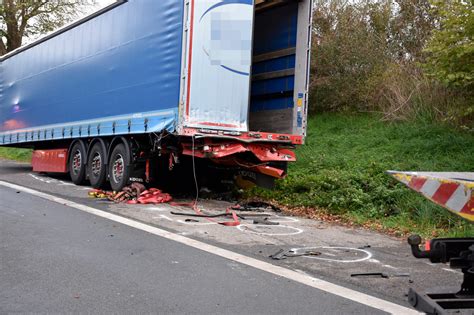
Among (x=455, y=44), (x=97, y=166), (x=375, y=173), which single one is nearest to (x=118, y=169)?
(x=97, y=166)

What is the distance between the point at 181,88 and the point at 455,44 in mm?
5157

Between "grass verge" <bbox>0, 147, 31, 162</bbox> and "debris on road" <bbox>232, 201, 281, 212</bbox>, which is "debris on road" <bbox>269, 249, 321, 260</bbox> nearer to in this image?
"debris on road" <bbox>232, 201, 281, 212</bbox>

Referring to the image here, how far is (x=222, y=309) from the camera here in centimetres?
400

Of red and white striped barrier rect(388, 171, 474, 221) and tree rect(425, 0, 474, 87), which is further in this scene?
tree rect(425, 0, 474, 87)

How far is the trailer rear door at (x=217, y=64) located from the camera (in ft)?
29.6

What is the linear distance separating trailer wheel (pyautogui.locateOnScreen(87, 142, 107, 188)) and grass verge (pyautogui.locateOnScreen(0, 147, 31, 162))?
12.2m

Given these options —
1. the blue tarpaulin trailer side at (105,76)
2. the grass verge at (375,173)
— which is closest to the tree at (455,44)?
the grass verge at (375,173)

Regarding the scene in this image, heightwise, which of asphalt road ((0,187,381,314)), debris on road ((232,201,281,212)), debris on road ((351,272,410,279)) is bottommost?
asphalt road ((0,187,381,314))

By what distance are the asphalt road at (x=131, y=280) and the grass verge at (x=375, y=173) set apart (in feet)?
10.5

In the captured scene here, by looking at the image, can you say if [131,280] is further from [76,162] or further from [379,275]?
[76,162]

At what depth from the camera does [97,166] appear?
483 inches

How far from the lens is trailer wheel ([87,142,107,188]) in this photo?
11.8 metres

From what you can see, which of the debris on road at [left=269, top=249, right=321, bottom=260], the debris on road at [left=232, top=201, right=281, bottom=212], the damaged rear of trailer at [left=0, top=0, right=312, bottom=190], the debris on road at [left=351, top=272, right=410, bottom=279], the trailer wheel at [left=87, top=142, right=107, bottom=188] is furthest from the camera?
the trailer wheel at [left=87, top=142, right=107, bottom=188]

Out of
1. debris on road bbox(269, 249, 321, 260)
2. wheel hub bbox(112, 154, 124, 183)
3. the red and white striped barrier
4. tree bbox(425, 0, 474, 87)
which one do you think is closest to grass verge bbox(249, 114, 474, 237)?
tree bbox(425, 0, 474, 87)
